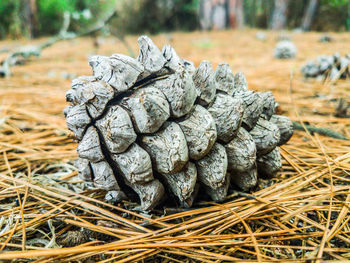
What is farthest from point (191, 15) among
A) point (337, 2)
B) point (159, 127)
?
point (159, 127)

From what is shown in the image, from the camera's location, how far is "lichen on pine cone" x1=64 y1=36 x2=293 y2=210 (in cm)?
69

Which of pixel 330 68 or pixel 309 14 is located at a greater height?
pixel 309 14

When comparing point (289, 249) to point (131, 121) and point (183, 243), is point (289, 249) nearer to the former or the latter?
point (183, 243)

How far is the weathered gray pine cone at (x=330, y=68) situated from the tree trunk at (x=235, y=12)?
4.21 meters

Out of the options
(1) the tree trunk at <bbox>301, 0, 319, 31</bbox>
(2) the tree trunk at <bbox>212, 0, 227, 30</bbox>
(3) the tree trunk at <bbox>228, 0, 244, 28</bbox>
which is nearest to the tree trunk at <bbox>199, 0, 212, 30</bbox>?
(2) the tree trunk at <bbox>212, 0, 227, 30</bbox>

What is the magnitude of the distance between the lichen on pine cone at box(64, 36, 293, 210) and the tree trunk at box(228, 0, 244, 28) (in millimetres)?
5871

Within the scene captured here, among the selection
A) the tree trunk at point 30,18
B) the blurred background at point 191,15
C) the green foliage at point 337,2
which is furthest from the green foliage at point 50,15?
the green foliage at point 337,2

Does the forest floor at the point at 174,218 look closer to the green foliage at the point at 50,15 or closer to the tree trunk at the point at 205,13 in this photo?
the tree trunk at the point at 205,13

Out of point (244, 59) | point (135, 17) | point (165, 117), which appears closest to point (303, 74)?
point (244, 59)

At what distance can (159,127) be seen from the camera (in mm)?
708

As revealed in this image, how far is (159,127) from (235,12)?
247 inches

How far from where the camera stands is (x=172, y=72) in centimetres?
75

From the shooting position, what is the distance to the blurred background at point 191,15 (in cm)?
607

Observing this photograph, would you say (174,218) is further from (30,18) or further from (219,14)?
(30,18)
